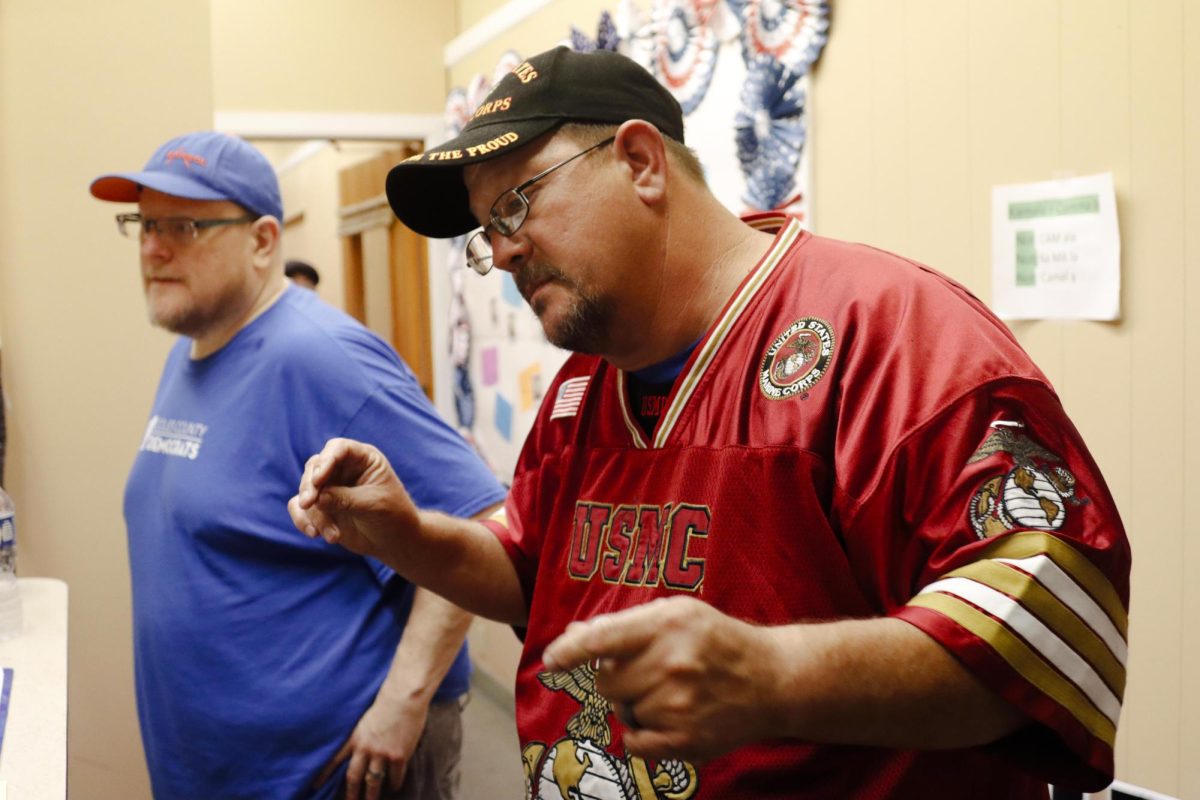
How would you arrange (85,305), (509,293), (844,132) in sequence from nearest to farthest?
1. (844,132)
2. (85,305)
3. (509,293)

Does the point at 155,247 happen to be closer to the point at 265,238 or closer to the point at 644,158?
the point at 265,238

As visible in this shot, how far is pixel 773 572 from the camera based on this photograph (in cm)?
99

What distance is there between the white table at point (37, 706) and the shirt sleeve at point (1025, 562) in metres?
0.82

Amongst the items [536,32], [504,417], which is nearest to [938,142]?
[536,32]

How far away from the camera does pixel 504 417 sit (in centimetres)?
447

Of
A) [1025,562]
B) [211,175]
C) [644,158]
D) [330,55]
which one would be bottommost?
[1025,562]

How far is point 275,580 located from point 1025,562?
1.28 meters

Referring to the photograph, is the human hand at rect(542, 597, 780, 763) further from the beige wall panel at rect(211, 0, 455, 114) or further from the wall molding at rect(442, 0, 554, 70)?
the beige wall panel at rect(211, 0, 455, 114)

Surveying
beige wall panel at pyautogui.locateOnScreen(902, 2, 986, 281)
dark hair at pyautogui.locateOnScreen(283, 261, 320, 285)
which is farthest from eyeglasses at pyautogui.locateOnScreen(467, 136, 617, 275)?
dark hair at pyautogui.locateOnScreen(283, 261, 320, 285)

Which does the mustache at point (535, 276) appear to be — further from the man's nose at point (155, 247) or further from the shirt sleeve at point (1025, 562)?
the man's nose at point (155, 247)

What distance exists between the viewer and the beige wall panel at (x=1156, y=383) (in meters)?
1.78

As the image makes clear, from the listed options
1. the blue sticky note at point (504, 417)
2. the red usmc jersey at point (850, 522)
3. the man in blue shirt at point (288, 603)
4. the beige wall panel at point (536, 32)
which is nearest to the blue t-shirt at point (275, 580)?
the man in blue shirt at point (288, 603)

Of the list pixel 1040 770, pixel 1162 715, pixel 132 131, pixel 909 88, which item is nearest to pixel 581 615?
pixel 1040 770

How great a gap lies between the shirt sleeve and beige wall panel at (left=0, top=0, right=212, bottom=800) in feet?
8.08
